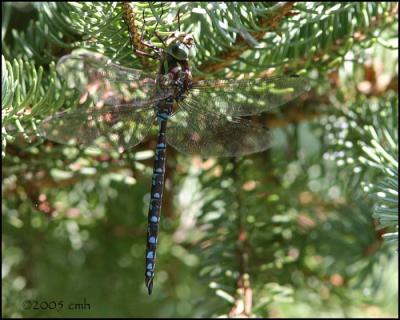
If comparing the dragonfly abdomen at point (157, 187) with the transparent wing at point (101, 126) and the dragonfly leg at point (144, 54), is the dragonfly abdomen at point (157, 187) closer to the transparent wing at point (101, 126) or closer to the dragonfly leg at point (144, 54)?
the transparent wing at point (101, 126)

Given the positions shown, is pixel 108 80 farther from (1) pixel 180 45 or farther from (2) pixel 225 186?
(2) pixel 225 186

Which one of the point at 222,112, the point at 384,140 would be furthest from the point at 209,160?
the point at 384,140

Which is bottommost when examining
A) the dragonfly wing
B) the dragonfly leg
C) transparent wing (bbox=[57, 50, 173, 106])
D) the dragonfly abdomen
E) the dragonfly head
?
the dragonfly abdomen

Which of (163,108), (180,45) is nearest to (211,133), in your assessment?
(163,108)

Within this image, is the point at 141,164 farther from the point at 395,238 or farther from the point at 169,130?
the point at 395,238

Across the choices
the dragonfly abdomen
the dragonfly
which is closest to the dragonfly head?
the dragonfly

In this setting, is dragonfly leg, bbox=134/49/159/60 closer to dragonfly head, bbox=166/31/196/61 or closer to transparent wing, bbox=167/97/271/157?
dragonfly head, bbox=166/31/196/61

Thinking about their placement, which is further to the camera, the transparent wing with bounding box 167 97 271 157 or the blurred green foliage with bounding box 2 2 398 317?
the transparent wing with bounding box 167 97 271 157
